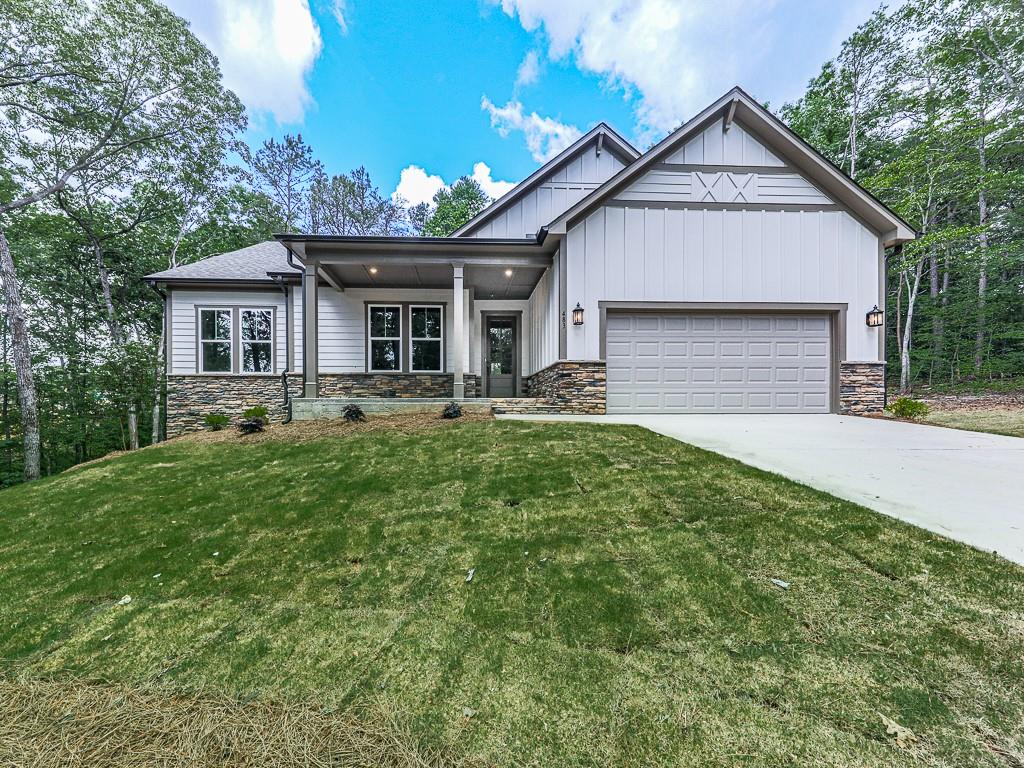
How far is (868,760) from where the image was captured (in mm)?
1044

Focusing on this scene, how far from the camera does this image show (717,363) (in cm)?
739

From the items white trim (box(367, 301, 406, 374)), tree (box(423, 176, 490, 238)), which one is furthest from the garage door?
tree (box(423, 176, 490, 238))

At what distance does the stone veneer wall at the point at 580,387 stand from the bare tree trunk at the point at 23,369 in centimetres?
1161

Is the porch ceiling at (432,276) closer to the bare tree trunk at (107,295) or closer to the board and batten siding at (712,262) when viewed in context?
the board and batten siding at (712,262)

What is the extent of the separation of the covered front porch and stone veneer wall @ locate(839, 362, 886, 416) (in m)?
5.68

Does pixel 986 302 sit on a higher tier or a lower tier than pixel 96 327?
higher

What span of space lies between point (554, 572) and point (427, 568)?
711 mm

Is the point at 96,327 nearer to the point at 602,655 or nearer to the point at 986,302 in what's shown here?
the point at 602,655

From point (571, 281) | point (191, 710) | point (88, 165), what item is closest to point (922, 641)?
point (191, 710)

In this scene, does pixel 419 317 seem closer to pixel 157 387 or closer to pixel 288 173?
pixel 157 387

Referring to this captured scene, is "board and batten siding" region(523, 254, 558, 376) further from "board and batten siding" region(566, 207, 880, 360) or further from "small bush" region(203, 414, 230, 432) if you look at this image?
"small bush" region(203, 414, 230, 432)

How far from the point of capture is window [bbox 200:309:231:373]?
945cm

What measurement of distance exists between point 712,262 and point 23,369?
1498 centimetres

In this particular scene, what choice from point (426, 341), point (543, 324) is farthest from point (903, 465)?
point (426, 341)
